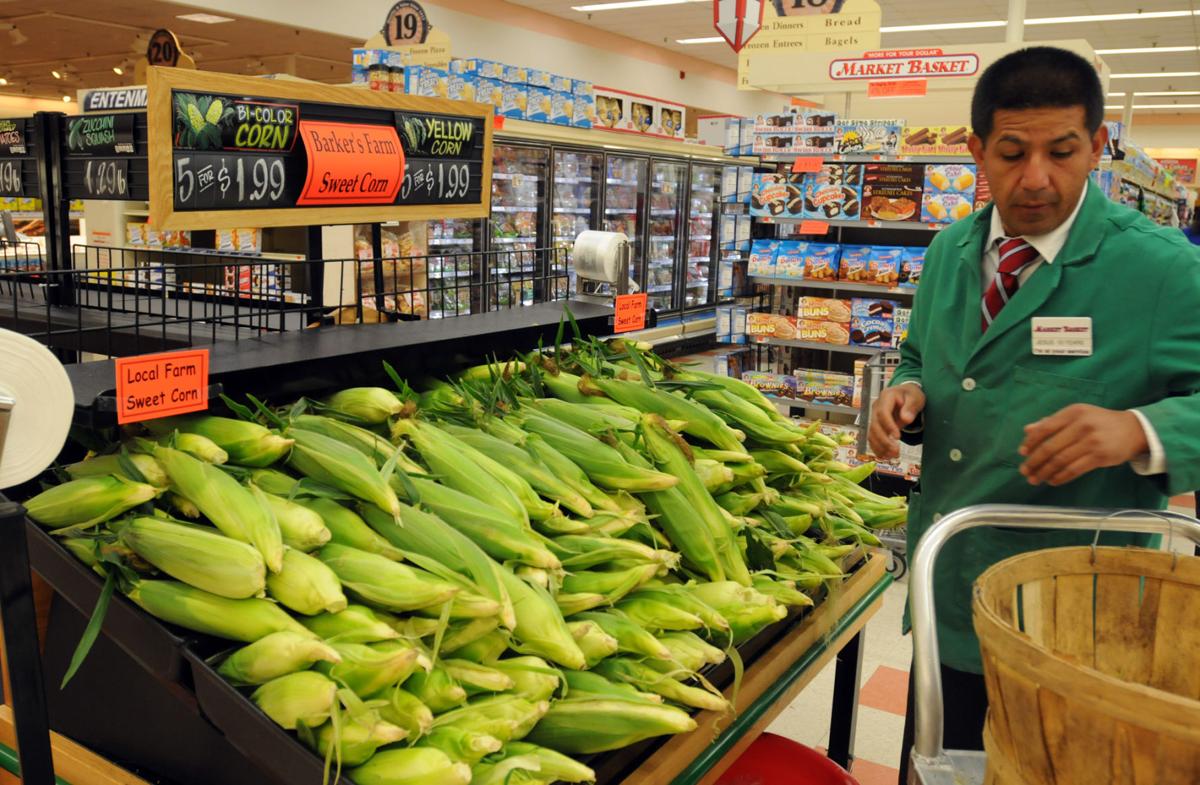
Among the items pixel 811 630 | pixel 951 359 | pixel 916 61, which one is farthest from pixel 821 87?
pixel 811 630

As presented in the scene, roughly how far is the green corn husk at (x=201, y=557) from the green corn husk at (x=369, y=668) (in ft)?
0.42

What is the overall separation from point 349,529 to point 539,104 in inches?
221

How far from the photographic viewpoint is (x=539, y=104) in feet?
21.1

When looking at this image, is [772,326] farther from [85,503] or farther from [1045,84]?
[85,503]

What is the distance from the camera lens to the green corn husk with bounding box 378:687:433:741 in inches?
39.9

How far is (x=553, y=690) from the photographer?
1156 millimetres

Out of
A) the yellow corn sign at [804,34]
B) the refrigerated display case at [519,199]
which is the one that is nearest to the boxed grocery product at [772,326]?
the yellow corn sign at [804,34]

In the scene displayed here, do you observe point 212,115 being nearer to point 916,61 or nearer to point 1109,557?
point 1109,557

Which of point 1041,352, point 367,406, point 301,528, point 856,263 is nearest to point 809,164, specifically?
point 856,263

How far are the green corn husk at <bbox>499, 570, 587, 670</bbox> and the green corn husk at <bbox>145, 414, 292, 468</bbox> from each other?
0.37 meters

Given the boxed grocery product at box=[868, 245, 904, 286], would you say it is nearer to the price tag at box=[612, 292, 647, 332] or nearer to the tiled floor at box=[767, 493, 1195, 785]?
the tiled floor at box=[767, 493, 1195, 785]

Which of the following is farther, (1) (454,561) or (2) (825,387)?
(2) (825,387)

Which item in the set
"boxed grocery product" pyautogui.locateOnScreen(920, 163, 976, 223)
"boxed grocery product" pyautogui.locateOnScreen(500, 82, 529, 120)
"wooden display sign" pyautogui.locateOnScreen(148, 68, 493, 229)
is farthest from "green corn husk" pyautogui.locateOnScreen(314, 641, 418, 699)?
"boxed grocery product" pyautogui.locateOnScreen(500, 82, 529, 120)

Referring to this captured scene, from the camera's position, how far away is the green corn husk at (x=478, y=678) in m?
1.10
